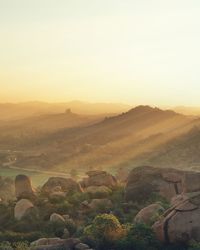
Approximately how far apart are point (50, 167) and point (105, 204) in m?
79.8

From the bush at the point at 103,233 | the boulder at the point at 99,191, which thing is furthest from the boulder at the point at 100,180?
the bush at the point at 103,233

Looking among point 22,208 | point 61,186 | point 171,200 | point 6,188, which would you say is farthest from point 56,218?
point 6,188

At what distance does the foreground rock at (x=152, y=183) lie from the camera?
40281 mm

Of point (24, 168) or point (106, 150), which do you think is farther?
point (106, 150)

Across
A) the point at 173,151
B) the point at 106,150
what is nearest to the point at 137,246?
the point at 173,151

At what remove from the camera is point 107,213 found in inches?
1451

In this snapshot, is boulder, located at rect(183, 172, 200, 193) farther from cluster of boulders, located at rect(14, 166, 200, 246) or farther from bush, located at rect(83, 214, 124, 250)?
bush, located at rect(83, 214, 124, 250)

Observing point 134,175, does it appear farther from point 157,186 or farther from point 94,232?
point 94,232

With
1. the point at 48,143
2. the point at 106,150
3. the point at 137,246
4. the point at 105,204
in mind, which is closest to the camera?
the point at 137,246

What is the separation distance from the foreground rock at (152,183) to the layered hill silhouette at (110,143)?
66.8 metres

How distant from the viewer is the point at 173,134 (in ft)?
489

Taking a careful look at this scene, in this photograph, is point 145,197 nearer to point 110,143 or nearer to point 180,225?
point 180,225

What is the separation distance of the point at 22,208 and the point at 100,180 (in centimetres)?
1052

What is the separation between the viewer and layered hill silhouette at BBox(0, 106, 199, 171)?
123 metres
